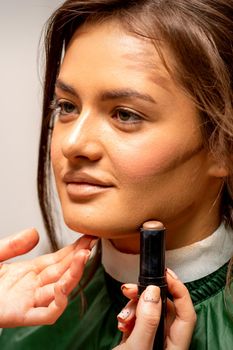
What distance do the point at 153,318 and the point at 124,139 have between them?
0.89 ft

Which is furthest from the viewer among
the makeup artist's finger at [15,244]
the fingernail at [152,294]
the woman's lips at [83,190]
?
the makeup artist's finger at [15,244]

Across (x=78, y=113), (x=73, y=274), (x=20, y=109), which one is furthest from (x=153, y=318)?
(x=20, y=109)

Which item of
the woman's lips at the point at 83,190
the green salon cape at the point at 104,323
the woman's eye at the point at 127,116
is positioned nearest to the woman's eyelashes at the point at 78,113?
the woman's eye at the point at 127,116

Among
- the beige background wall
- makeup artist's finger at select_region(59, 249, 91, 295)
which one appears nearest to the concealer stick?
makeup artist's finger at select_region(59, 249, 91, 295)

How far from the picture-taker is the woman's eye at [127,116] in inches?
37.9

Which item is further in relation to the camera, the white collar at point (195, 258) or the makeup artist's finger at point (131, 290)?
the white collar at point (195, 258)

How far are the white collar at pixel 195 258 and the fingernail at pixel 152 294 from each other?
0.19 metres

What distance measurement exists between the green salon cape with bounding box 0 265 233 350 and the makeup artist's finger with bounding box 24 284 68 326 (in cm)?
15

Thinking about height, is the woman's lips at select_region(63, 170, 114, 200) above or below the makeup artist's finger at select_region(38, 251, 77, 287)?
above

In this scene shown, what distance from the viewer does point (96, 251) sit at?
1254 millimetres

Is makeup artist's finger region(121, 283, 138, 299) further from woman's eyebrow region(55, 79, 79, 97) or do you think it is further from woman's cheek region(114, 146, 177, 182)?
woman's eyebrow region(55, 79, 79, 97)

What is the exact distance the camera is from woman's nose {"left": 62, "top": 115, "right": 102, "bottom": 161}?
95 cm

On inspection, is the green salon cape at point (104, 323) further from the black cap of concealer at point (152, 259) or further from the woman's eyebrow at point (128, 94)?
the woman's eyebrow at point (128, 94)

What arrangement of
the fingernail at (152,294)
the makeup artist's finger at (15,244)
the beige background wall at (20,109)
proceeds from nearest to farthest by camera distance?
the fingernail at (152,294), the makeup artist's finger at (15,244), the beige background wall at (20,109)
